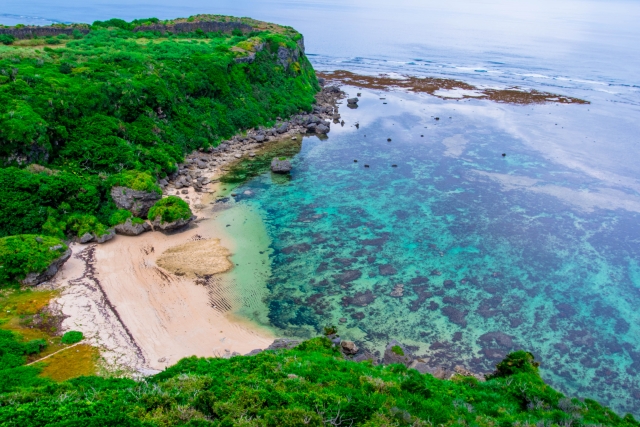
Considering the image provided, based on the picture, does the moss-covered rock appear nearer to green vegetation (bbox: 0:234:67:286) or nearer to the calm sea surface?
the calm sea surface

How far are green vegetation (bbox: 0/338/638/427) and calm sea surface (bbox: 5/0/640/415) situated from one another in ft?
21.7

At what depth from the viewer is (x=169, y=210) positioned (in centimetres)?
4103

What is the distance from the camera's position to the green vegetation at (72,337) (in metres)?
27.3

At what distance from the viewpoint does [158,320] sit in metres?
30.7

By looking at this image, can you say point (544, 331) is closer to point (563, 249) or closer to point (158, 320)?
point (563, 249)

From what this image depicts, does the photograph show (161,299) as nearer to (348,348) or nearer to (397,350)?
(348,348)

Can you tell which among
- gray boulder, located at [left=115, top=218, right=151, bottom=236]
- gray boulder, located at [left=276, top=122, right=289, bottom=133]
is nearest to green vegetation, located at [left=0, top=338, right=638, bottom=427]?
gray boulder, located at [left=115, top=218, right=151, bottom=236]

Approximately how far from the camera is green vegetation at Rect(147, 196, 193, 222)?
41.0 m

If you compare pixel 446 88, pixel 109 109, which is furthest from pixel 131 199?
pixel 446 88

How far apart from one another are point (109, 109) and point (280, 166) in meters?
21.3

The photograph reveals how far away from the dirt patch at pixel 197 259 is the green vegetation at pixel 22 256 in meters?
8.23

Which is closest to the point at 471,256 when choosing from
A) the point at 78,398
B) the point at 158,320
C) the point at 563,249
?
the point at 563,249

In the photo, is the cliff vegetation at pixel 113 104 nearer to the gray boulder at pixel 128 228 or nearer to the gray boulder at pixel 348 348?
the gray boulder at pixel 128 228

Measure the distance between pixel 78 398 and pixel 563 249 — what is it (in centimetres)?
4099
